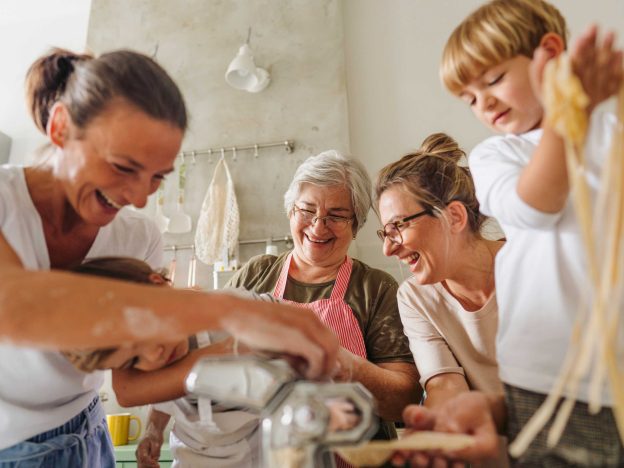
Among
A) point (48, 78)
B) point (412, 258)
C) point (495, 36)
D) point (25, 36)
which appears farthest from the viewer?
point (25, 36)

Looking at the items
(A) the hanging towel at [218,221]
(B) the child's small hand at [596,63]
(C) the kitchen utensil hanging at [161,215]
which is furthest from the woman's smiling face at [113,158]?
(C) the kitchen utensil hanging at [161,215]

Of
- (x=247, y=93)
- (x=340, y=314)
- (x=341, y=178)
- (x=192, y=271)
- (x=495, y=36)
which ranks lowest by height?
(x=192, y=271)

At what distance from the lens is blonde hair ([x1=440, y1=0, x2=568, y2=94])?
0.77 meters

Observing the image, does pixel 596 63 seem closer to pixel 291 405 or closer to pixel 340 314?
pixel 291 405

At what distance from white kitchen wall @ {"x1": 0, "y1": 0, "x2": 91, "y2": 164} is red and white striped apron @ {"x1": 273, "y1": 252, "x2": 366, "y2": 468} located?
8.99ft

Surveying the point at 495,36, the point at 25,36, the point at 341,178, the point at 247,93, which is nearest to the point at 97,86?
the point at 495,36

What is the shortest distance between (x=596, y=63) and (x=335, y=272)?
111cm

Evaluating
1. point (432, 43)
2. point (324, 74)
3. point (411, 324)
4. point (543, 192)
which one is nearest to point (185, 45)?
point (324, 74)

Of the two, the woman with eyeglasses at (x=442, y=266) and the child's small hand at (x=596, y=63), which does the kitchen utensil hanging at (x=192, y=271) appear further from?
the child's small hand at (x=596, y=63)

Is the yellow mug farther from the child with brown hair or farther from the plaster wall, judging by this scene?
the child with brown hair

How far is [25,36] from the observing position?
351 centimetres

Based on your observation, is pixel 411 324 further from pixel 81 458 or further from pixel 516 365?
pixel 81 458

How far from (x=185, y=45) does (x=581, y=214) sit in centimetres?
295

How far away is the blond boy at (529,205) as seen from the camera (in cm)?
61
